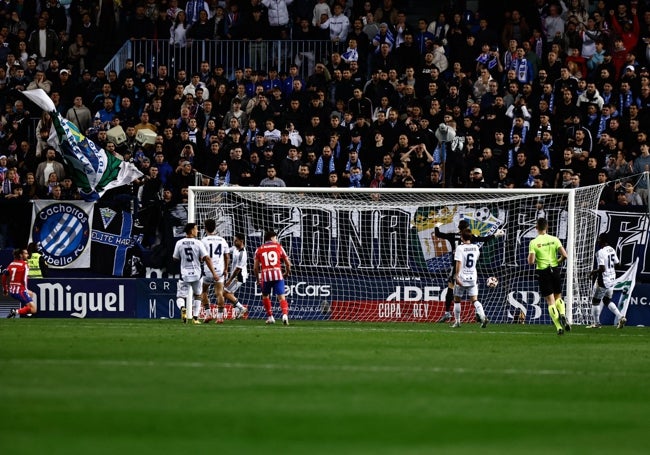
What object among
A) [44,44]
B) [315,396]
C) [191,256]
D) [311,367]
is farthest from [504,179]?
[315,396]

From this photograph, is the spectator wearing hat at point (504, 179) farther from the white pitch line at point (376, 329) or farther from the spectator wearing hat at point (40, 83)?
the spectator wearing hat at point (40, 83)

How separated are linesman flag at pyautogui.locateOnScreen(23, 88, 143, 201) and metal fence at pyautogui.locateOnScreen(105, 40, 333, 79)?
5.23 meters

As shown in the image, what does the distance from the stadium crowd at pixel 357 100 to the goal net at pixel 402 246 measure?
0.65 metres

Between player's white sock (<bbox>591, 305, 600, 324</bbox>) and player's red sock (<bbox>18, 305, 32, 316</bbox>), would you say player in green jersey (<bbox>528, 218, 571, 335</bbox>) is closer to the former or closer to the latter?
player's white sock (<bbox>591, 305, 600, 324</bbox>)

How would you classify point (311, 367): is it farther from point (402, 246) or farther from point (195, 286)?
point (402, 246)

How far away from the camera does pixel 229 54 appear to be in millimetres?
33719

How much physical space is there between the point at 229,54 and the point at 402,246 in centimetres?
888

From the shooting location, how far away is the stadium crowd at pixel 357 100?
28547 millimetres

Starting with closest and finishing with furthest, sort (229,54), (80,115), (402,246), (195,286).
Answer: (195,286), (402,246), (80,115), (229,54)

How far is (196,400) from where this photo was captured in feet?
36.4

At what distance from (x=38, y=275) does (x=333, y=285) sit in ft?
22.8

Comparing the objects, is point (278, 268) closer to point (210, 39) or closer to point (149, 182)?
point (149, 182)

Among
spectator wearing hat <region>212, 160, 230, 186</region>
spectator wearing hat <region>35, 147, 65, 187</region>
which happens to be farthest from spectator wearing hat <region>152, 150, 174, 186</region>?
spectator wearing hat <region>35, 147, 65, 187</region>

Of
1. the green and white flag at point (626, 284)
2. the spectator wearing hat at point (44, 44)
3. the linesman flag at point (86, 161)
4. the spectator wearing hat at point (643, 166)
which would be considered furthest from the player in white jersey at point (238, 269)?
the spectator wearing hat at point (44, 44)
